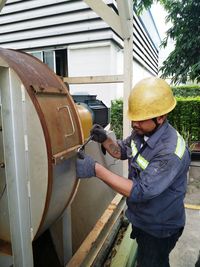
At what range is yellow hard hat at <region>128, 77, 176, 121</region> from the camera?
1517mm

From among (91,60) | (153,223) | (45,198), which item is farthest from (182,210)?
(91,60)

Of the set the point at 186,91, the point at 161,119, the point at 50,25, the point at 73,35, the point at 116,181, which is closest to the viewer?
the point at 116,181

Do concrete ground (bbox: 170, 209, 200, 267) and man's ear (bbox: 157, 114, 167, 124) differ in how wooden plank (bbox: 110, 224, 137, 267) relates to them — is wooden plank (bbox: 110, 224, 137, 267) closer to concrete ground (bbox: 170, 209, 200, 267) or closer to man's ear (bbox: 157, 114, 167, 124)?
concrete ground (bbox: 170, 209, 200, 267)

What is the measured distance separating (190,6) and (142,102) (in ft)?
23.6

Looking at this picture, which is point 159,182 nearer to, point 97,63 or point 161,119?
point 161,119

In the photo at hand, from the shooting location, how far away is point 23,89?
1185 mm

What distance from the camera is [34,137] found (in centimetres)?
124

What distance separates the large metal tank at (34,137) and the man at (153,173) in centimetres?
21

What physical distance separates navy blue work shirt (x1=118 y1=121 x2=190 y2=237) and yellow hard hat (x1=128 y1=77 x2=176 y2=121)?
0.42ft

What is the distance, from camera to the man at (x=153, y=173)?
55.7 inches

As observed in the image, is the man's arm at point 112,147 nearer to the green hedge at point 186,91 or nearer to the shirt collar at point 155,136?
the shirt collar at point 155,136

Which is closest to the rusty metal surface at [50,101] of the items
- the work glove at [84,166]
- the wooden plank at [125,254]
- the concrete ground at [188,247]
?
the work glove at [84,166]

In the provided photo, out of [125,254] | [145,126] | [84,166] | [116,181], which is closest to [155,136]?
[145,126]

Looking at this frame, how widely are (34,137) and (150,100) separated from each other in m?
0.74
